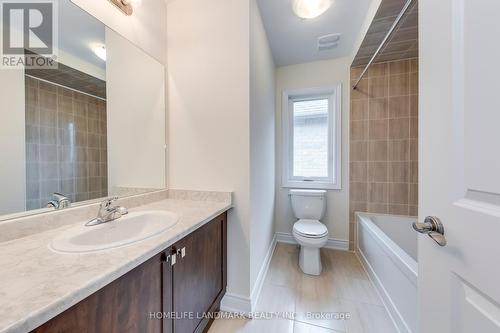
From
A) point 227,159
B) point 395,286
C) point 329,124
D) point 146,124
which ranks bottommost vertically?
point 395,286

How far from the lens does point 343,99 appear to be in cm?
237

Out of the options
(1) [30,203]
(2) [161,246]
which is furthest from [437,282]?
(1) [30,203]

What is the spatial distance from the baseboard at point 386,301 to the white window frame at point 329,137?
89cm

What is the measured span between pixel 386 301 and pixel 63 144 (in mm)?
2337

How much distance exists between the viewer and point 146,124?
1.46 m

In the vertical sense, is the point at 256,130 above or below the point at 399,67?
below

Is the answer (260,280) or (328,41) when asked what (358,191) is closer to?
(260,280)

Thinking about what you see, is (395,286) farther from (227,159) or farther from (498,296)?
(227,159)

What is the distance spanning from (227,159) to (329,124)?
5.59 feet

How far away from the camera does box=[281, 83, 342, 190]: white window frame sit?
240 centimetres

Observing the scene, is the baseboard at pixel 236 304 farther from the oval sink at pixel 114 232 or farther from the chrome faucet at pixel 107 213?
the chrome faucet at pixel 107 213

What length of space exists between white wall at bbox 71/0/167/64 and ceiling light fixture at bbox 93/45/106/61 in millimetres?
144

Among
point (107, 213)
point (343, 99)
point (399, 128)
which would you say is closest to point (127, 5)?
point (107, 213)

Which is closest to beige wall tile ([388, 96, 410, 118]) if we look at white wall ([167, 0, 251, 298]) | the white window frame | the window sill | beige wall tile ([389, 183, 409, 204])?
the white window frame
